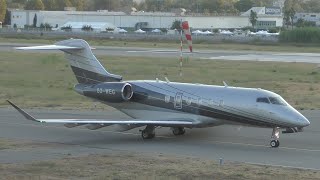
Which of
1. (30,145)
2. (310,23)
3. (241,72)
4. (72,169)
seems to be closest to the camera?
(72,169)

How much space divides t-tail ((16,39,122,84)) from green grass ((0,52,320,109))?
7578 millimetres

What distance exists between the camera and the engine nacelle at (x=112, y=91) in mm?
30766

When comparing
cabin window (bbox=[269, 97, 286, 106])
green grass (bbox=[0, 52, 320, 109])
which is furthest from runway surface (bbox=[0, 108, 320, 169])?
green grass (bbox=[0, 52, 320, 109])

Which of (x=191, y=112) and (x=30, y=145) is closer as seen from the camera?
(x=30, y=145)

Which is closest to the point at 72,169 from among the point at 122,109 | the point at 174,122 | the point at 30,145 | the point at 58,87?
the point at 30,145

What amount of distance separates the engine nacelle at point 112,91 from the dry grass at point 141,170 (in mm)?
7108

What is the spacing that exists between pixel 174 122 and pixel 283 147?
Result: 451 cm

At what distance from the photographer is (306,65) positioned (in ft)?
239

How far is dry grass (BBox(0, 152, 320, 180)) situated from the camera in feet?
67.7

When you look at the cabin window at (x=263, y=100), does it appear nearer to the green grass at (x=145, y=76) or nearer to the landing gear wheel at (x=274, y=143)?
the landing gear wheel at (x=274, y=143)

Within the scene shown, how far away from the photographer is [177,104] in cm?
2978

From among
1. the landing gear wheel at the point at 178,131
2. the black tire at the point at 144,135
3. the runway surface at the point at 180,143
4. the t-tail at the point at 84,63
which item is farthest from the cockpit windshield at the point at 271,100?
the t-tail at the point at 84,63

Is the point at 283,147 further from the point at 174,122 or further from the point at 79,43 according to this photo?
the point at 79,43

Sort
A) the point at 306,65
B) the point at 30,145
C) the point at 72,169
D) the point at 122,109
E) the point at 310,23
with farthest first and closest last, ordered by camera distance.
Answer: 1. the point at 310,23
2. the point at 306,65
3. the point at 122,109
4. the point at 30,145
5. the point at 72,169
